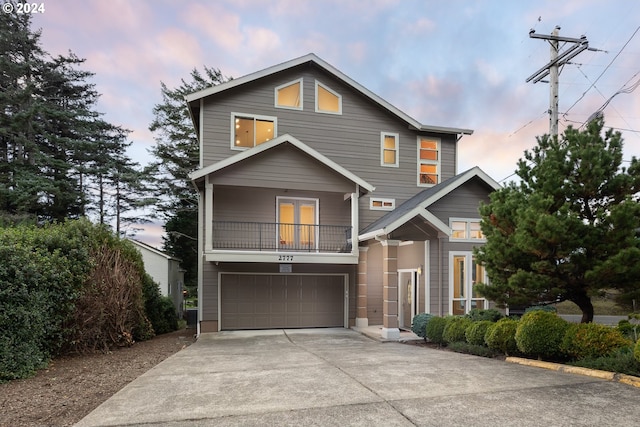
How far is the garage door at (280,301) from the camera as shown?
541 inches

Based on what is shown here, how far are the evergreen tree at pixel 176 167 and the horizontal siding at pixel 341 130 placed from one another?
45.4ft

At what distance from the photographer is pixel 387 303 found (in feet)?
38.3

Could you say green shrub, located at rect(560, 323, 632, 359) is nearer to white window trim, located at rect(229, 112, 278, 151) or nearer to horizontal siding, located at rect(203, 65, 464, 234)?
horizontal siding, located at rect(203, 65, 464, 234)

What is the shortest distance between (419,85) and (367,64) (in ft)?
10.7

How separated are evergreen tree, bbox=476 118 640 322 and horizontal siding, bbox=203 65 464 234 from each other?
274 inches

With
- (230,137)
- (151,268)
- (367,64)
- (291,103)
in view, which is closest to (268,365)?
(230,137)

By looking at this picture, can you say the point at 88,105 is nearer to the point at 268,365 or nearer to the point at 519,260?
the point at 268,365

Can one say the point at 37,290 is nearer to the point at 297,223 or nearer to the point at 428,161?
the point at 297,223

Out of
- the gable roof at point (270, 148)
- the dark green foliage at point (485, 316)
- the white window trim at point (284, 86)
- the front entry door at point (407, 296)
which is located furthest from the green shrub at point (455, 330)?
the white window trim at point (284, 86)

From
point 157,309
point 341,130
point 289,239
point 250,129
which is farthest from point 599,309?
point 157,309

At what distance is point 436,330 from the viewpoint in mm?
10258

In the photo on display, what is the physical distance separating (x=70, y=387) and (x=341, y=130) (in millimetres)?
11966

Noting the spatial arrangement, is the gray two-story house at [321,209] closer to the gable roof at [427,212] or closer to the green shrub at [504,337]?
the gable roof at [427,212]

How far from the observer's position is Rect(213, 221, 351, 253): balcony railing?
13594 mm
